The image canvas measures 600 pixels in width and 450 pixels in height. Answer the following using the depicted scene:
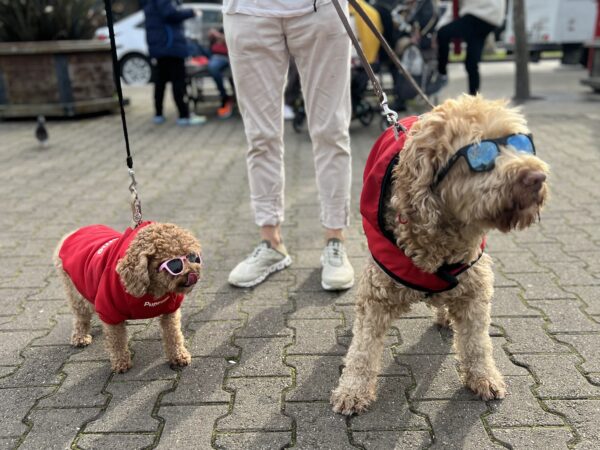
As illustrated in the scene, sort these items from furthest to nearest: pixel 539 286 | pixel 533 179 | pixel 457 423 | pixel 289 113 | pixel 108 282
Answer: pixel 289 113
pixel 539 286
pixel 108 282
pixel 457 423
pixel 533 179

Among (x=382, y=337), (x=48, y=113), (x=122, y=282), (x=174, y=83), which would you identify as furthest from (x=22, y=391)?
(x=48, y=113)

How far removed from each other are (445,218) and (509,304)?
1.49 metres

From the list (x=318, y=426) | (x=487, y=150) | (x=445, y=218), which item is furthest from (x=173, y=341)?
(x=487, y=150)

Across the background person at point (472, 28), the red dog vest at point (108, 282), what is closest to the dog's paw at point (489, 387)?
the red dog vest at point (108, 282)

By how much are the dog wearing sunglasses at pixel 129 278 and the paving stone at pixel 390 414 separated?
0.96 meters

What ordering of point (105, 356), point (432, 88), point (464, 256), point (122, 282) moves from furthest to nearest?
point (432, 88), point (105, 356), point (122, 282), point (464, 256)

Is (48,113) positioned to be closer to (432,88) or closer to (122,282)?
(432,88)

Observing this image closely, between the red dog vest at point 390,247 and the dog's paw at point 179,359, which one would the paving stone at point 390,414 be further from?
the dog's paw at point 179,359

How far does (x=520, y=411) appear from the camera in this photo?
2385 millimetres

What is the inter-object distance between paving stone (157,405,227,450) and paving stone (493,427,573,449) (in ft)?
3.86

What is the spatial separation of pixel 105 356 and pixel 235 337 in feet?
2.24

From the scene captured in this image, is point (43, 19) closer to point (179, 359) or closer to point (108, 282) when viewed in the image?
point (108, 282)

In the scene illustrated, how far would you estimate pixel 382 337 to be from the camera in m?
2.48

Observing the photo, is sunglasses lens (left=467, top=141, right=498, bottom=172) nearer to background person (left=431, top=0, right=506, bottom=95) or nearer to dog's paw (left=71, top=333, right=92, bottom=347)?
dog's paw (left=71, top=333, right=92, bottom=347)
